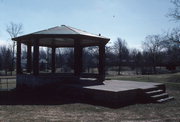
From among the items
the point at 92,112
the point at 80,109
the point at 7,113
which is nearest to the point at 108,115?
the point at 92,112

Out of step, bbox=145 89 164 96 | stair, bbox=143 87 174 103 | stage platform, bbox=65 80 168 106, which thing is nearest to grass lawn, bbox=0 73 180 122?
stage platform, bbox=65 80 168 106

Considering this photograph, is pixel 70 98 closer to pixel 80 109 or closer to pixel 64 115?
pixel 80 109

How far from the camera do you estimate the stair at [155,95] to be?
9.69m

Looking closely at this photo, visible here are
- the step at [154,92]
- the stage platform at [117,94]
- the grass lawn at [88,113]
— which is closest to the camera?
the grass lawn at [88,113]

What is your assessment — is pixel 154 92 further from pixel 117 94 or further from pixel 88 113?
pixel 88 113

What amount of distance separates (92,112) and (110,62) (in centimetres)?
5063

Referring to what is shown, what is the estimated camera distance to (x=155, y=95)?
10.3 meters

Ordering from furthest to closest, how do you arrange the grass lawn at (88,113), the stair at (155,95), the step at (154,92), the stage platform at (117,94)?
the step at (154,92) → the stair at (155,95) → the stage platform at (117,94) → the grass lawn at (88,113)

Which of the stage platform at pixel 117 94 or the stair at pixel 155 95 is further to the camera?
the stair at pixel 155 95

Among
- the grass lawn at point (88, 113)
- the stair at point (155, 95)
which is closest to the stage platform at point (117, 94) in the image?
the stair at point (155, 95)

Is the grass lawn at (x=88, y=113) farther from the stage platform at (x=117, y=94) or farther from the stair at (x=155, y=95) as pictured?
the stair at (x=155, y=95)

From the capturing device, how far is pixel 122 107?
27.3 ft

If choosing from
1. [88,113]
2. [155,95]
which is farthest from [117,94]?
[155,95]

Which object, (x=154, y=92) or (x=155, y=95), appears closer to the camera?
(x=155, y=95)
